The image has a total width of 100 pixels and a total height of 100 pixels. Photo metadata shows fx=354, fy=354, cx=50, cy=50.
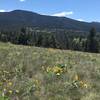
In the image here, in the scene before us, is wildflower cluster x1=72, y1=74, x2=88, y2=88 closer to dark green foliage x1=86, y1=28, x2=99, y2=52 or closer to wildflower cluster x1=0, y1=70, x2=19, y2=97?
wildflower cluster x1=0, y1=70, x2=19, y2=97

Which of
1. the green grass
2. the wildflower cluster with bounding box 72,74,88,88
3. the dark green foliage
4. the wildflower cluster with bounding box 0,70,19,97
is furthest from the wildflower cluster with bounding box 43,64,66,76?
the dark green foliage

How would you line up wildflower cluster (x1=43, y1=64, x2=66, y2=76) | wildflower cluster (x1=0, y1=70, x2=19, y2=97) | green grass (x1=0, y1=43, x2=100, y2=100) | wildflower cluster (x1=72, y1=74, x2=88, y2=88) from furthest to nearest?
wildflower cluster (x1=43, y1=64, x2=66, y2=76), wildflower cluster (x1=72, y1=74, x2=88, y2=88), green grass (x1=0, y1=43, x2=100, y2=100), wildflower cluster (x1=0, y1=70, x2=19, y2=97)

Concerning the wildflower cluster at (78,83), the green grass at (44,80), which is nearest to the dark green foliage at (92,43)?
the green grass at (44,80)

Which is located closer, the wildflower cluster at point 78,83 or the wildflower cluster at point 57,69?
the wildflower cluster at point 78,83

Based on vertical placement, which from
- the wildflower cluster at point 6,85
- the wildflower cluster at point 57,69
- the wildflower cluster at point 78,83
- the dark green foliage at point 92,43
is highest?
the wildflower cluster at point 57,69

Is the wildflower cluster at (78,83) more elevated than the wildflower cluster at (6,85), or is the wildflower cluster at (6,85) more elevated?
the wildflower cluster at (6,85)

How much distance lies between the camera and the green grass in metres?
9.09

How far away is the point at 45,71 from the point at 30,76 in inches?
23.0

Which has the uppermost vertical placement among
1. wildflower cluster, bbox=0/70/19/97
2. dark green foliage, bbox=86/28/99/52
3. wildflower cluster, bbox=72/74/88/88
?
wildflower cluster, bbox=0/70/19/97

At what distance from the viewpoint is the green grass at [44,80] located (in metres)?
9.09

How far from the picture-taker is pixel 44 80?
10.3 meters

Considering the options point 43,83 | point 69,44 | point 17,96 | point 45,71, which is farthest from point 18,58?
point 69,44

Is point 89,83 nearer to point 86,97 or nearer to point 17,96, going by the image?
point 86,97

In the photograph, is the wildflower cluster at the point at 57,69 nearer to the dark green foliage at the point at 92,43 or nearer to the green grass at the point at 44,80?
the green grass at the point at 44,80
